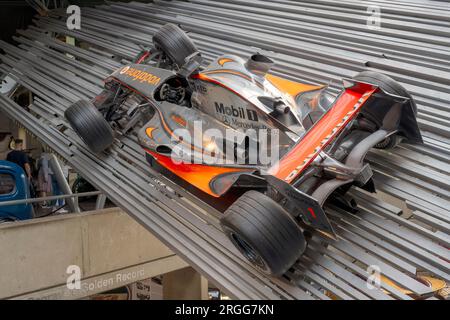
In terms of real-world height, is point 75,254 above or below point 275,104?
below

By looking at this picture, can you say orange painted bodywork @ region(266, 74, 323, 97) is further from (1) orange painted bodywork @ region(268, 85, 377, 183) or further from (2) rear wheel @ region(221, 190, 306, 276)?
(2) rear wheel @ region(221, 190, 306, 276)

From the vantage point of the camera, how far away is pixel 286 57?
4.82m

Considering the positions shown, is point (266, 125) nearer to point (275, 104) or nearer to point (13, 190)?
point (275, 104)

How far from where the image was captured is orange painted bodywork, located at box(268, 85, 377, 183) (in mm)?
2645

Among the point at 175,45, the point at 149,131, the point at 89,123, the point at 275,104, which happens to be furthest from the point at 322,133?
the point at 89,123

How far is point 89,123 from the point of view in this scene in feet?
13.4

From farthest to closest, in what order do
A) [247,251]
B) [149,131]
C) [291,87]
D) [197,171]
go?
[149,131] → [291,87] → [197,171] → [247,251]

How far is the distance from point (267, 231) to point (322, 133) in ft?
2.66

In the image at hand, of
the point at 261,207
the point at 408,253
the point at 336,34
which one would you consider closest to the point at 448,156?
the point at 408,253

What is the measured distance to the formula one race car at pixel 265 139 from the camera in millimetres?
2441

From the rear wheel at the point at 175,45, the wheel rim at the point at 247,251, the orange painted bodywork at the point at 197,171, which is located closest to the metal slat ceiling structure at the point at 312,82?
the wheel rim at the point at 247,251

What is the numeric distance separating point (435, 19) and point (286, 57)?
1.65 metres

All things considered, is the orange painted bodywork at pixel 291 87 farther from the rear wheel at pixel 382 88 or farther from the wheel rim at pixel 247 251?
the wheel rim at pixel 247 251

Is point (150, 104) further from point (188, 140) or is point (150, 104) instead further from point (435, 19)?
point (435, 19)
